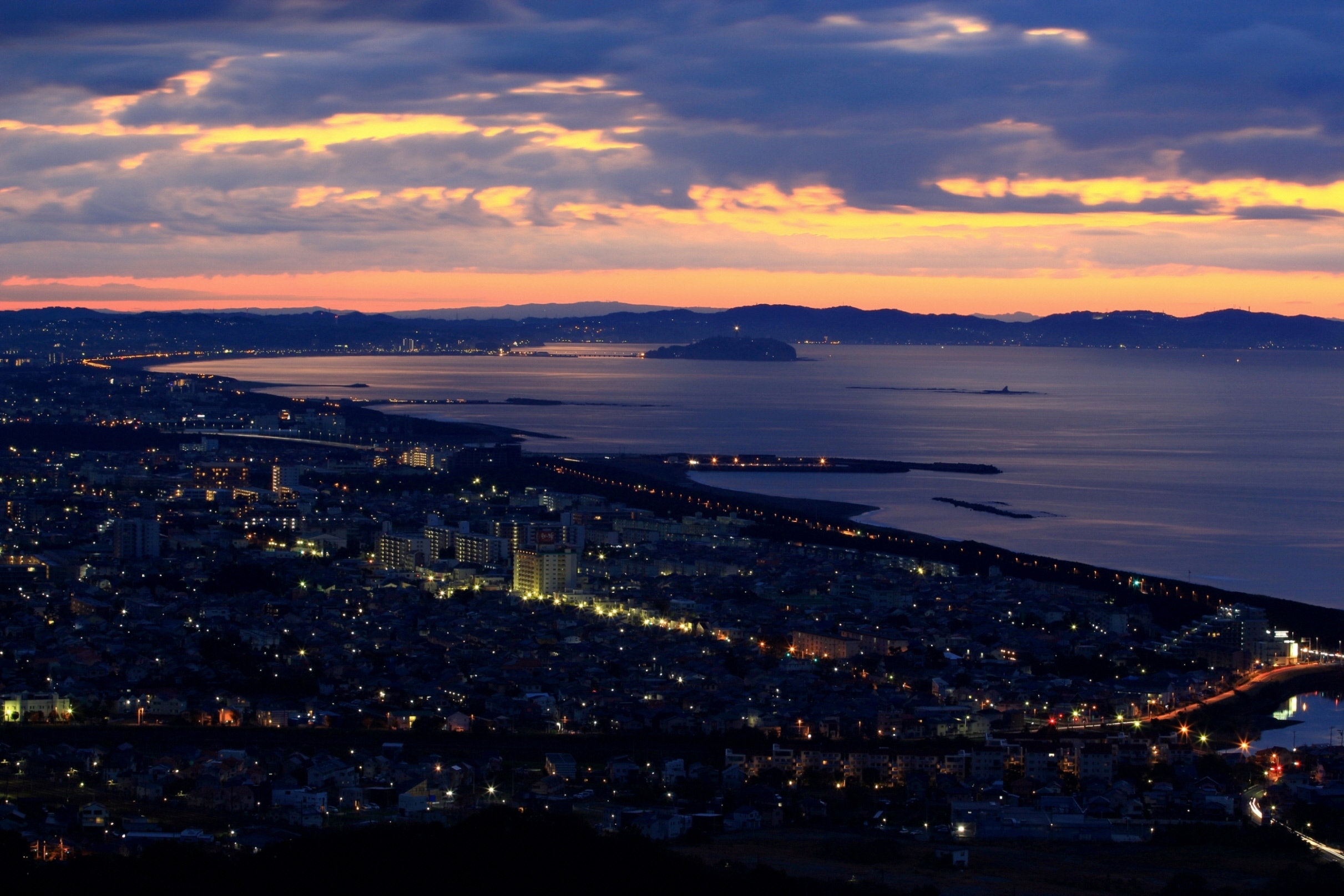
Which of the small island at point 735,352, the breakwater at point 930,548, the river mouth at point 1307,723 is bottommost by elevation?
the river mouth at point 1307,723

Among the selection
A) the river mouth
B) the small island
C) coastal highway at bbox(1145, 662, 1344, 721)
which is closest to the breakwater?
coastal highway at bbox(1145, 662, 1344, 721)

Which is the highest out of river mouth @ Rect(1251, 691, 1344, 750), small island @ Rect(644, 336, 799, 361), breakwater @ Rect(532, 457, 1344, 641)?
small island @ Rect(644, 336, 799, 361)

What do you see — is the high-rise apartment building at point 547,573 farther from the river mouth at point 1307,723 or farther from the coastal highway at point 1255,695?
the river mouth at point 1307,723

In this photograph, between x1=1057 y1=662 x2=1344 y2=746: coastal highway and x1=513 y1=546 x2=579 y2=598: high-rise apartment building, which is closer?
x1=1057 y1=662 x2=1344 y2=746: coastal highway

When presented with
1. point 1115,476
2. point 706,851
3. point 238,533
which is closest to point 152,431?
point 238,533

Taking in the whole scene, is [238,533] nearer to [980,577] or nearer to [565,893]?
[980,577]

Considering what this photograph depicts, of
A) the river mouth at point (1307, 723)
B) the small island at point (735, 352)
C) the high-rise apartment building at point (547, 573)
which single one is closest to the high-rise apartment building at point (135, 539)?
the high-rise apartment building at point (547, 573)

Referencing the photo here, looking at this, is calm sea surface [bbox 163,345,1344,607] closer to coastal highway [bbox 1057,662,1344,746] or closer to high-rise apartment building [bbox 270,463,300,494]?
coastal highway [bbox 1057,662,1344,746]
